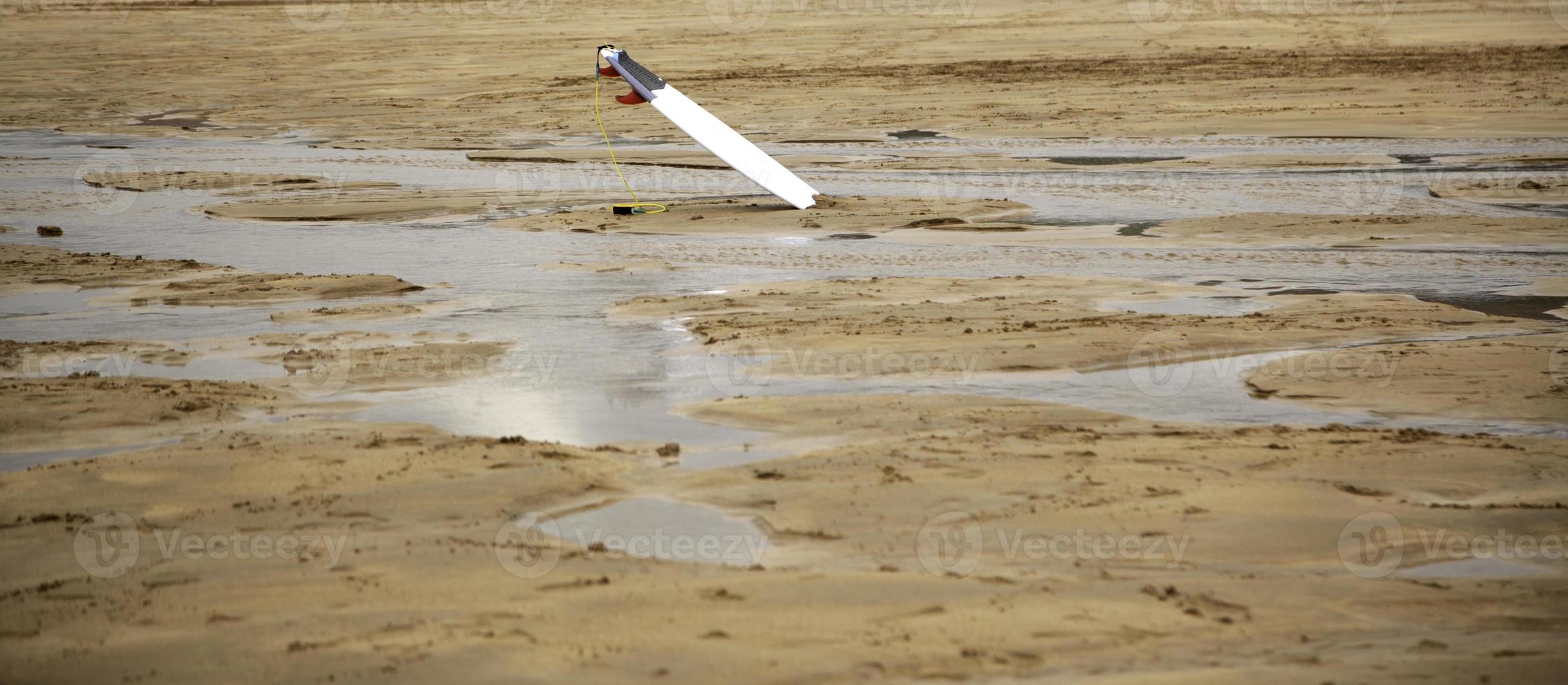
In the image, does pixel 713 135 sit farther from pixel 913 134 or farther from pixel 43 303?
pixel 913 134

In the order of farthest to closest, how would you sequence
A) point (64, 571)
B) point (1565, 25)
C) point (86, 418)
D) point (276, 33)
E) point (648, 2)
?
point (648, 2)
point (276, 33)
point (1565, 25)
point (86, 418)
point (64, 571)

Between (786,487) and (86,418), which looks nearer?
(786,487)

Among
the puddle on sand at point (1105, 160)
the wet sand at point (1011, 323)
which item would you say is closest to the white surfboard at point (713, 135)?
the wet sand at point (1011, 323)

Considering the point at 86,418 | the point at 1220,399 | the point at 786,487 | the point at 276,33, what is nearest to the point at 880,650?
the point at 786,487

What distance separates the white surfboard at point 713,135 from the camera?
49.5 feet

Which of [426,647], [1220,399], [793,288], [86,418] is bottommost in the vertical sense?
[426,647]

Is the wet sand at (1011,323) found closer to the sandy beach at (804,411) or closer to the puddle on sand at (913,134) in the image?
the sandy beach at (804,411)

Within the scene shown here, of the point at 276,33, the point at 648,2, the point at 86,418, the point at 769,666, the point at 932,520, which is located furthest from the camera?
the point at 648,2

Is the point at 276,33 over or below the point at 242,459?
over

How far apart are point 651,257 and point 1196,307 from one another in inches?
197

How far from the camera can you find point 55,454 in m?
7.39

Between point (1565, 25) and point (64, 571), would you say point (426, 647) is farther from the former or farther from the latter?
point (1565, 25)

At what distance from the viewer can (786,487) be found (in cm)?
675

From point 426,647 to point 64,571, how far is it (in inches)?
74.2
